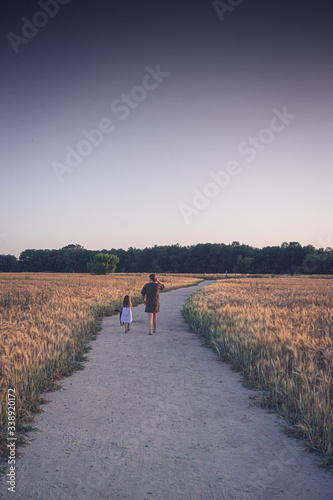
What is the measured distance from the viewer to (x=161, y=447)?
3.62 metres

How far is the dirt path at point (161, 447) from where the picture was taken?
2.91m

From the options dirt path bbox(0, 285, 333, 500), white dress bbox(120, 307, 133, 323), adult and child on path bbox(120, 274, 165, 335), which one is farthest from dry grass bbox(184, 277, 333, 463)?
white dress bbox(120, 307, 133, 323)

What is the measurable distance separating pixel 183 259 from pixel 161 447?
141007 millimetres

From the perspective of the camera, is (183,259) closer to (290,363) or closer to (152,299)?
(152,299)

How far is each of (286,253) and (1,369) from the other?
13439 cm

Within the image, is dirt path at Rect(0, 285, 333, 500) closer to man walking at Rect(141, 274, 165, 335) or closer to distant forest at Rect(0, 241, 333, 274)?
man walking at Rect(141, 274, 165, 335)

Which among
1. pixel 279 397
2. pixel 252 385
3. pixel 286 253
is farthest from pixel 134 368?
pixel 286 253

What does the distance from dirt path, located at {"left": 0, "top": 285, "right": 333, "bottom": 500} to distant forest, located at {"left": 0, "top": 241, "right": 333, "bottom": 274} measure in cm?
11987

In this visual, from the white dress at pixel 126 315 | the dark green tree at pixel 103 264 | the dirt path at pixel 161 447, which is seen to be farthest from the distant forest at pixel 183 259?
the dirt path at pixel 161 447

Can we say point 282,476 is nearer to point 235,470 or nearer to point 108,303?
point 235,470

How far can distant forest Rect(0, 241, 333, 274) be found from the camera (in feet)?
418

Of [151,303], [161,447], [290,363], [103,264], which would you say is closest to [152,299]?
[151,303]

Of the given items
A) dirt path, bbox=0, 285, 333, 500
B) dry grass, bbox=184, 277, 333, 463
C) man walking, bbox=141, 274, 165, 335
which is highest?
man walking, bbox=141, 274, 165, 335

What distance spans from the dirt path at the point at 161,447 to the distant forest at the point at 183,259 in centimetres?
11987
